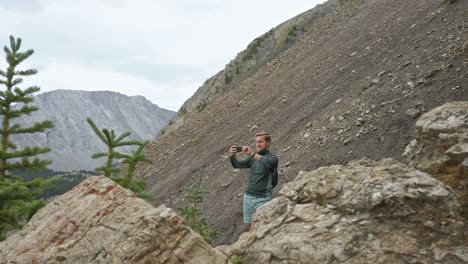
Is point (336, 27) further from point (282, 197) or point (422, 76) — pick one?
point (282, 197)

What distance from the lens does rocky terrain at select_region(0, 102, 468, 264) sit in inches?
180

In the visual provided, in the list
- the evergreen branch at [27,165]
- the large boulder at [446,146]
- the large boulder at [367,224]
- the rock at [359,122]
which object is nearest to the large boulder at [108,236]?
the large boulder at [367,224]

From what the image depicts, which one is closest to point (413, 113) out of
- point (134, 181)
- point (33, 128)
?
point (134, 181)

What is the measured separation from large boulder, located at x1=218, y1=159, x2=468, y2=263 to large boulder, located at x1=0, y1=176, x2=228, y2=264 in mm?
853

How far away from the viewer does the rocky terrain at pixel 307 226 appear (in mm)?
4582

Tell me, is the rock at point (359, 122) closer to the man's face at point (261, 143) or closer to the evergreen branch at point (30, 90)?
the man's face at point (261, 143)

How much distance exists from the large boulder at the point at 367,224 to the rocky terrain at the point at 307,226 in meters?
0.01

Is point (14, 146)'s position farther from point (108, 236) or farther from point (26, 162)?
point (108, 236)

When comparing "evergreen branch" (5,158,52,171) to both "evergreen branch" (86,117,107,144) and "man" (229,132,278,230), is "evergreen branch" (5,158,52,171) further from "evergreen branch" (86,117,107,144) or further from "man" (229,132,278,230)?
"man" (229,132,278,230)

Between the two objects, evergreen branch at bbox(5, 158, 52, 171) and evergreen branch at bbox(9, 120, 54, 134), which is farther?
evergreen branch at bbox(9, 120, 54, 134)

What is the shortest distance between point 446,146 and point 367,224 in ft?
6.54

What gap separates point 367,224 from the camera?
481 cm

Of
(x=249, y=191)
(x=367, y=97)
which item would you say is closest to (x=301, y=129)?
(x=367, y=97)

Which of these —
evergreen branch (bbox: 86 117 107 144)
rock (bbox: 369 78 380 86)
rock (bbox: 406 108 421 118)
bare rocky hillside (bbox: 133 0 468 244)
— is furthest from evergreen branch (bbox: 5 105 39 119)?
rock (bbox: 369 78 380 86)
